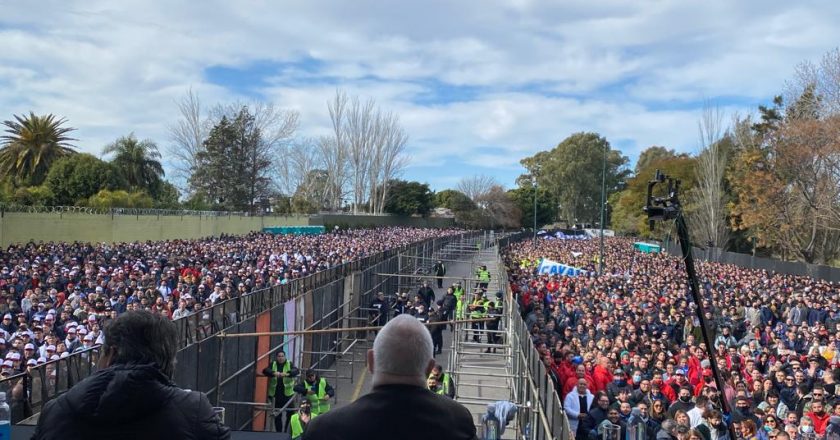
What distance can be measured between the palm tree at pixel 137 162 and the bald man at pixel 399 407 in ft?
193

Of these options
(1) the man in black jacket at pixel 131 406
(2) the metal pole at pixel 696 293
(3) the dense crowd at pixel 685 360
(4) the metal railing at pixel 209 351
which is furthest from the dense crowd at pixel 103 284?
(3) the dense crowd at pixel 685 360

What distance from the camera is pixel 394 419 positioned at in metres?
2.04

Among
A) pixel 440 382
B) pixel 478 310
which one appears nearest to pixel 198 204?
pixel 478 310

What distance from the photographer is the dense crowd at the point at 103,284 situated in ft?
40.2

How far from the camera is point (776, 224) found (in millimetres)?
41719

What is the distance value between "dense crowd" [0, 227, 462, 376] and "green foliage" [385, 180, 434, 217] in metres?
58.4

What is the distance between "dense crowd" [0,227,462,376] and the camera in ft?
40.2

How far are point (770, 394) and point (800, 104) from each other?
31876mm

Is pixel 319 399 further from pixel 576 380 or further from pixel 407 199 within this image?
pixel 407 199

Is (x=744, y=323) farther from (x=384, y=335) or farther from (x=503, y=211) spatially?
(x=503, y=211)

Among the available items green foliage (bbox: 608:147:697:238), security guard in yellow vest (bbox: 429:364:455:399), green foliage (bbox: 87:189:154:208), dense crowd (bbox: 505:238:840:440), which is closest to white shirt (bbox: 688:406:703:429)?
dense crowd (bbox: 505:238:840:440)

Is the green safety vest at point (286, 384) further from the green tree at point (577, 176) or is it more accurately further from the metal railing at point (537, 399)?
the green tree at point (577, 176)

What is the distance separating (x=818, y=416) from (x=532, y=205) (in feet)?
308

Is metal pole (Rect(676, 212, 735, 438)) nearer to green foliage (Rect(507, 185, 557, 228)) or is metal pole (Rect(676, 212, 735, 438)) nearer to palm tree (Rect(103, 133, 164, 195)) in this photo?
palm tree (Rect(103, 133, 164, 195))
